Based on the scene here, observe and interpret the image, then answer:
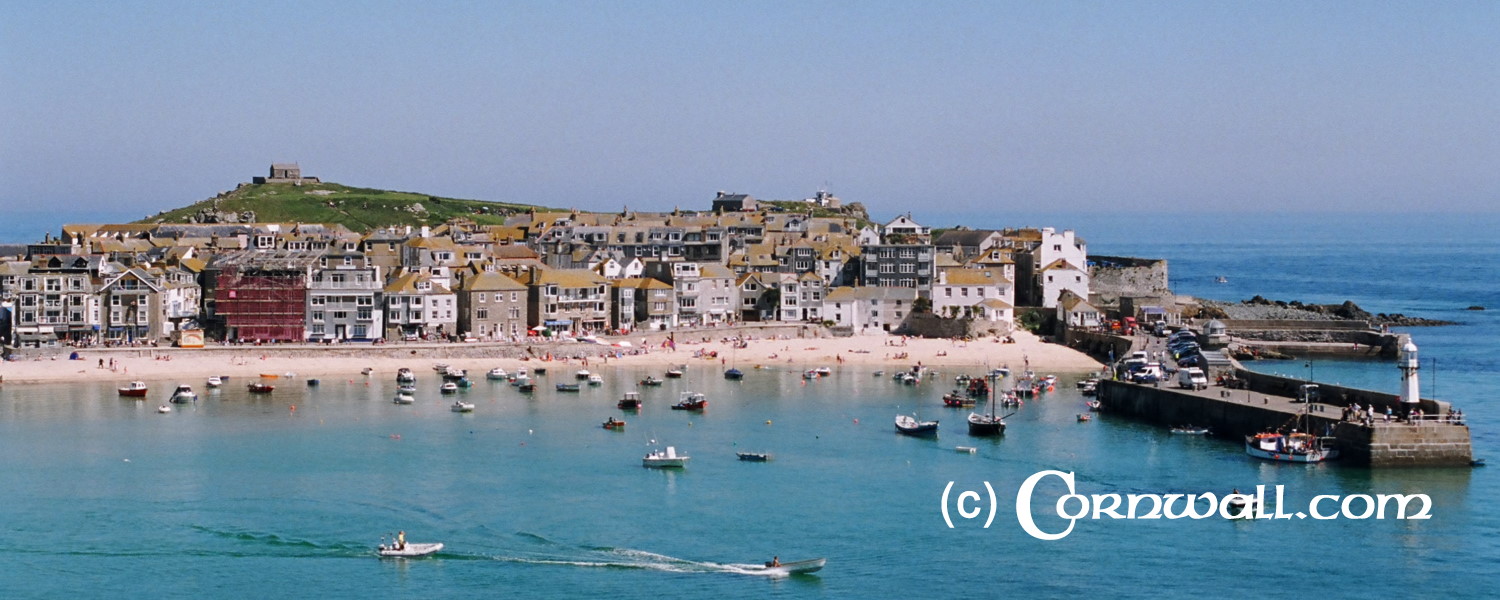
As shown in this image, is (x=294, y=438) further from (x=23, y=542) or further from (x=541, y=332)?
(x=541, y=332)

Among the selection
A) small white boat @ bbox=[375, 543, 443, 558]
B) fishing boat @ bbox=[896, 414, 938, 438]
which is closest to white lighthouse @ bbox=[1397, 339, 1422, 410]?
fishing boat @ bbox=[896, 414, 938, 438]

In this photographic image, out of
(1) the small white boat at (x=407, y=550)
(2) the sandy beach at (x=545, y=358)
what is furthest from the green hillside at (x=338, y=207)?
(1) the small white boat at (x=407, y=550)

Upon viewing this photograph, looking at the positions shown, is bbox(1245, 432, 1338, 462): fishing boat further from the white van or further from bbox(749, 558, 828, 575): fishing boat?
bbox(749, 558, 828, 575): fishing boat

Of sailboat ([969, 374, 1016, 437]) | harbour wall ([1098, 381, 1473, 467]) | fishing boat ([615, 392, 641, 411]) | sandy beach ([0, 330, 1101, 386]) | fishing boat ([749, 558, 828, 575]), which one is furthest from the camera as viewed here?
sandy beach ([0, 330, 1101, 386])

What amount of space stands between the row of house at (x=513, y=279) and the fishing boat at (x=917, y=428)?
28.0m

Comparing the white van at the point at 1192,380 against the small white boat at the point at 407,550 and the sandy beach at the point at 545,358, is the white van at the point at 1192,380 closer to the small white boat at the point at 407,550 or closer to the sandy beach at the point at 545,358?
the sandy beach at the point at 545,358

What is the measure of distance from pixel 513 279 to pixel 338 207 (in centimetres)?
6220

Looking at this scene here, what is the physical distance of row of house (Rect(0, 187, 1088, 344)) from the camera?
7388 cm

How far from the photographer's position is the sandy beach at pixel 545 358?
67438 mm

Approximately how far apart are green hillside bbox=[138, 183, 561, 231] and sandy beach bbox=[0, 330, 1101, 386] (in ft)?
167

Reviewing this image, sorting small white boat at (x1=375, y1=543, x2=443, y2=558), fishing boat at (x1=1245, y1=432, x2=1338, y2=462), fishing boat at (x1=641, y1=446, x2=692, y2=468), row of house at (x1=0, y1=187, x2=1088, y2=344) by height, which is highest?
row of house at (x1=0, y1=187, x2=1088, y2=344)

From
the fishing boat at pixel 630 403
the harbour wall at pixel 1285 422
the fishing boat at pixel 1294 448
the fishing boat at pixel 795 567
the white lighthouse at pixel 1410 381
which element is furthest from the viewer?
the fishing boat at pixel 630 403

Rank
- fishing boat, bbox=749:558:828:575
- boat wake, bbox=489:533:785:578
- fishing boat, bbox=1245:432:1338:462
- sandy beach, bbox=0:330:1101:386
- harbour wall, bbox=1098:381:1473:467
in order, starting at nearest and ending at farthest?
1. fishing boat, bbox=749:558:828:575
2. boat wake, bbox=489:533:785:578
3. harbour wall, bbox=1098:381:1473:467
4. fishing boat, bbox=1245:432:1338:462
5. sandy beach, bbox=0:330:1101:386

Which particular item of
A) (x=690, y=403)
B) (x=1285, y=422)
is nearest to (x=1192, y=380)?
(x=1285, y=422)
